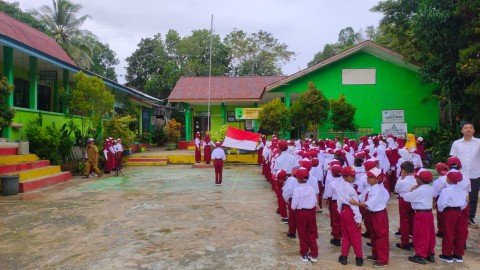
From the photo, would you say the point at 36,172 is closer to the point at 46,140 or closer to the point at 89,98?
the point at 46,140

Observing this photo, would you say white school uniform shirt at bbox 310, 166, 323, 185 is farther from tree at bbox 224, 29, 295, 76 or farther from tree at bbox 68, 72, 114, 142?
tree at bbox 224, 29, 295, 76

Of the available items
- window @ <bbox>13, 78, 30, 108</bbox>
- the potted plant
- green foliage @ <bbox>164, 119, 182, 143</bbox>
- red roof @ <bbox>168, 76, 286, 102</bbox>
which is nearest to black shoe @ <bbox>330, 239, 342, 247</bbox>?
window @ <bbox>13, 78, 30, 108</bbox>

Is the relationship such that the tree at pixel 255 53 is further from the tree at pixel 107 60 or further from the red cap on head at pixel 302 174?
the red cap on head at pixel 302 174

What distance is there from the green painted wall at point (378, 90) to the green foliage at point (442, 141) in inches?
79.1

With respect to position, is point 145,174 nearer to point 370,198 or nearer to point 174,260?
point 174,260

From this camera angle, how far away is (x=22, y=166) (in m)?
12.0

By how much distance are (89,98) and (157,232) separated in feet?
32.1

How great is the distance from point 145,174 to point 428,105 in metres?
14.2

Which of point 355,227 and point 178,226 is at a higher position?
point 355,227

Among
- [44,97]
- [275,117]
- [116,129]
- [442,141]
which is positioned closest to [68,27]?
[44,97]

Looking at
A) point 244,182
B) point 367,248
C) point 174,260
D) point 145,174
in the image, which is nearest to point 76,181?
point 145,174

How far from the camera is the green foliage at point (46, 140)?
13305mm

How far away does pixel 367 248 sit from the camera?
5773mm

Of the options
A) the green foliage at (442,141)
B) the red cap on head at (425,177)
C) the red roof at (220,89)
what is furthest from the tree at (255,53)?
the red cap on head at (425,177)
